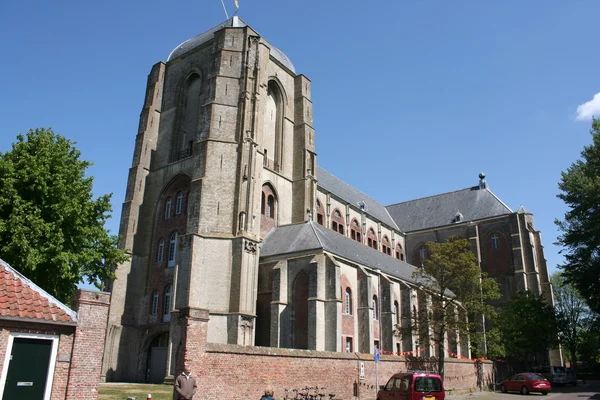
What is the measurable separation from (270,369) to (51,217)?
12.4m

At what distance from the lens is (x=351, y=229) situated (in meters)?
46.8

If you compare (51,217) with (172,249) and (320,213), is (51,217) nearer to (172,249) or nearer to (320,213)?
(172,249)

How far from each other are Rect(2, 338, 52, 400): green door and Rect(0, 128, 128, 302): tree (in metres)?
8.43

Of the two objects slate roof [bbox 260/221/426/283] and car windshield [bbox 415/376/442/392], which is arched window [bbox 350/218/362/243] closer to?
slate roof [bbox 260/221/426/283]

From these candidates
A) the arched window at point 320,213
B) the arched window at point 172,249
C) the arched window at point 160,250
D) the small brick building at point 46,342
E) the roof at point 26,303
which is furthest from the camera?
the arched window at point 320,213

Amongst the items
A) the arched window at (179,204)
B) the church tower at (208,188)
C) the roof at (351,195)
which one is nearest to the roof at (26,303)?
the church tower at (208,188)

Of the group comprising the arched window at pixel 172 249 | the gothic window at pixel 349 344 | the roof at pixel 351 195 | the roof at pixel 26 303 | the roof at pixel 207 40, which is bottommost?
the gothic window at pixel 349 344

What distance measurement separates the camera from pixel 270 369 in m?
16.8

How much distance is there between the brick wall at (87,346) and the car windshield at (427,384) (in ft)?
32.3

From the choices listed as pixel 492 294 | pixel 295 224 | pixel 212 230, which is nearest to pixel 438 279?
pixel 492 294

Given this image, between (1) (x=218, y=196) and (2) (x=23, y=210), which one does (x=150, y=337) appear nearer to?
(1) (x=218, y=196)

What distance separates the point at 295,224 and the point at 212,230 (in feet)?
22.2

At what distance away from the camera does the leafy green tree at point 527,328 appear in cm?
3853

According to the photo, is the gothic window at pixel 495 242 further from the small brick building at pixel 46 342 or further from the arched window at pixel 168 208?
the small brick building at pixel 46 342
